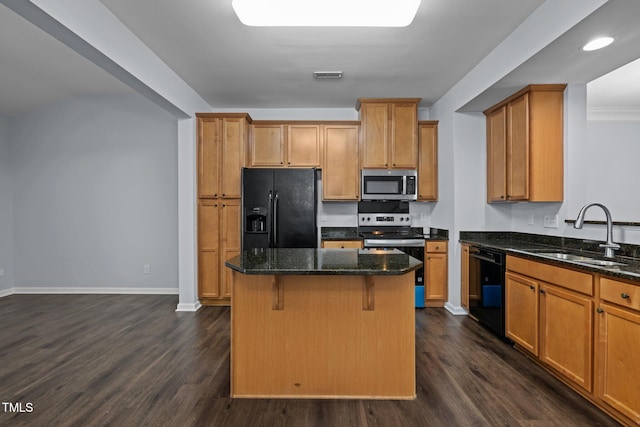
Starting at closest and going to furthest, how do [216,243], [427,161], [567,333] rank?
[567,333] < [216,243] < [427,161]

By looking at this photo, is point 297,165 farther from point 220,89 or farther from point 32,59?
point 32,59

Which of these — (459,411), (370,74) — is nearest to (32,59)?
(370,74)

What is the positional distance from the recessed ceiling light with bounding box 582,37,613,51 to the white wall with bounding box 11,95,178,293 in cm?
464

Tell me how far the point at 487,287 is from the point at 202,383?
8.73 ft

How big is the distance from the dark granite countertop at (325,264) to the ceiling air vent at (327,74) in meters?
1.97

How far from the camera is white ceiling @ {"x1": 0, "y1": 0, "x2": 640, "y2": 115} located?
7.67 ft

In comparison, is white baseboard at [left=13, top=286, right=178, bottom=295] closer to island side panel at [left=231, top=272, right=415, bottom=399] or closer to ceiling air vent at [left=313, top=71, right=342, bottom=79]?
island side panel at [left=231, top=272, right=415, bottom=399]

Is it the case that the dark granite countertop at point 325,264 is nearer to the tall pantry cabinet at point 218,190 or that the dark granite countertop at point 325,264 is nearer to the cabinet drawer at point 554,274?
the cabinet drawer at point 554,274

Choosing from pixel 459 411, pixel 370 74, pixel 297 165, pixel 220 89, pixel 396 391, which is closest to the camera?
pixel 459 411

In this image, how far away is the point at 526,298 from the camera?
2.63 metres

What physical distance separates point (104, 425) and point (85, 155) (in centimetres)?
418

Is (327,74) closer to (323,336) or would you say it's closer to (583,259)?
(323,336)

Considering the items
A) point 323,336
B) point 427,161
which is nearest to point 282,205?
point 427,161

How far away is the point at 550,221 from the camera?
3.15 meters
